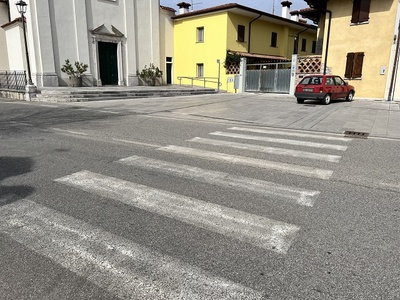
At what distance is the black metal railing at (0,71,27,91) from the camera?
19164mm

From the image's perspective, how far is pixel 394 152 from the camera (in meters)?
6.74

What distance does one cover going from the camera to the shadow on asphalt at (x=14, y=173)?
4062 millimetres

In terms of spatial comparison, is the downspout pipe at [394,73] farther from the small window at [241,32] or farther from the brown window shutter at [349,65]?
the small window at [241,32]

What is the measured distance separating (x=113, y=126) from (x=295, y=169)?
19.8ft

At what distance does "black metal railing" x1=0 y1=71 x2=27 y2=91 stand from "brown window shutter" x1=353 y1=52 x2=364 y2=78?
2037cm

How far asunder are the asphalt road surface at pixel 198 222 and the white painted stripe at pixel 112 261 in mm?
11

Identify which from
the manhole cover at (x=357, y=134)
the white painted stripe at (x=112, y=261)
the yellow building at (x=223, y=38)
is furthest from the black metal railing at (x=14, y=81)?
the white painted stripe at (x=112, y=261)

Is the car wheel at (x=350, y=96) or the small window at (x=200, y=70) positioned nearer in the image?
the car wheel at (x=350, y=96)

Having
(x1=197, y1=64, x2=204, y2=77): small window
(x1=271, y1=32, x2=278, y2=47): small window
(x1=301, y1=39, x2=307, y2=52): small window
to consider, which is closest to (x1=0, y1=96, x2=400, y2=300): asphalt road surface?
(x1=197, y1=64, x2=204, y2=77): small window

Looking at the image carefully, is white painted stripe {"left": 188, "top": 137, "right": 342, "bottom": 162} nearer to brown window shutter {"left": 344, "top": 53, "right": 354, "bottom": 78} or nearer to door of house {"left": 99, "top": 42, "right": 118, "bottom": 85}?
brown window shutter {"left": 344, "top": 53, "right": 354, "bottom": 78}

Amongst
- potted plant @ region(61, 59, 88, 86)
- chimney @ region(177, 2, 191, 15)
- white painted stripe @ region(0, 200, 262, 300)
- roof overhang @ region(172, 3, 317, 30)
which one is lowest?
white painted stripe @ region(0, 200, 262, 300)

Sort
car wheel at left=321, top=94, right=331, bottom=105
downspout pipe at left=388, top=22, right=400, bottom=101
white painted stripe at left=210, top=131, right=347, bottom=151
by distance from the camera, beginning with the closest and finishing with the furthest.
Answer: white painted stripe at left=210, top=131, right=347, bottom=151 < car wheel at left=321, top=94, right=331, bottom=105 < downspout pipe at left=388, top=22, right=400, bottom=101

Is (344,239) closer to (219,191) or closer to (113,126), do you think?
(219,191)

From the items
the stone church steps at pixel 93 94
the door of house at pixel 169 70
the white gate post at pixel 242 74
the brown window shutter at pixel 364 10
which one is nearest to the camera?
the stone church steps at pixel 93 94
